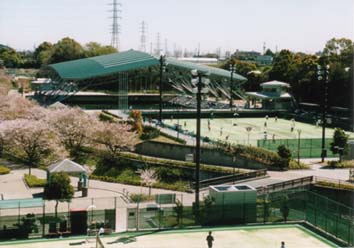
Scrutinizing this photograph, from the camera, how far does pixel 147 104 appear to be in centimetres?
8131

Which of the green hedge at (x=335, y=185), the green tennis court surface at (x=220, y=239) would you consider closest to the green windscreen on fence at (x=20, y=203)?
the green tennis court surface at (x=220, y=239)

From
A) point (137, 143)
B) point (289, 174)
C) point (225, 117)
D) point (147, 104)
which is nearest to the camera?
point (289, 174)

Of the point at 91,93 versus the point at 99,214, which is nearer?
the point at 99,214

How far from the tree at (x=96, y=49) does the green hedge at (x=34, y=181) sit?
87389 mm

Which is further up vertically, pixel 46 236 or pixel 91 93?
pixel 91 93

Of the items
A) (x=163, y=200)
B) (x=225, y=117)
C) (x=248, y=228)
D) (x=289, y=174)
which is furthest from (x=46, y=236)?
(x=225, y=117)

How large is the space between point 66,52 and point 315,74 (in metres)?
60.9

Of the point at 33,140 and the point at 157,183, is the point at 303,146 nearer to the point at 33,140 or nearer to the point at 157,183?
the point at 157,183

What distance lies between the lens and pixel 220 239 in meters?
22.8

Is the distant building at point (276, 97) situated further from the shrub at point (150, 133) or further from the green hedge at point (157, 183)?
→ the green hedge at point (157, 183)

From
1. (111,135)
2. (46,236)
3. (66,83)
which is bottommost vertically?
(46,236)

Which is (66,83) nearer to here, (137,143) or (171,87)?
(171,87)

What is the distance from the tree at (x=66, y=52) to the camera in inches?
4685

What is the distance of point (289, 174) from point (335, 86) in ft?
135
